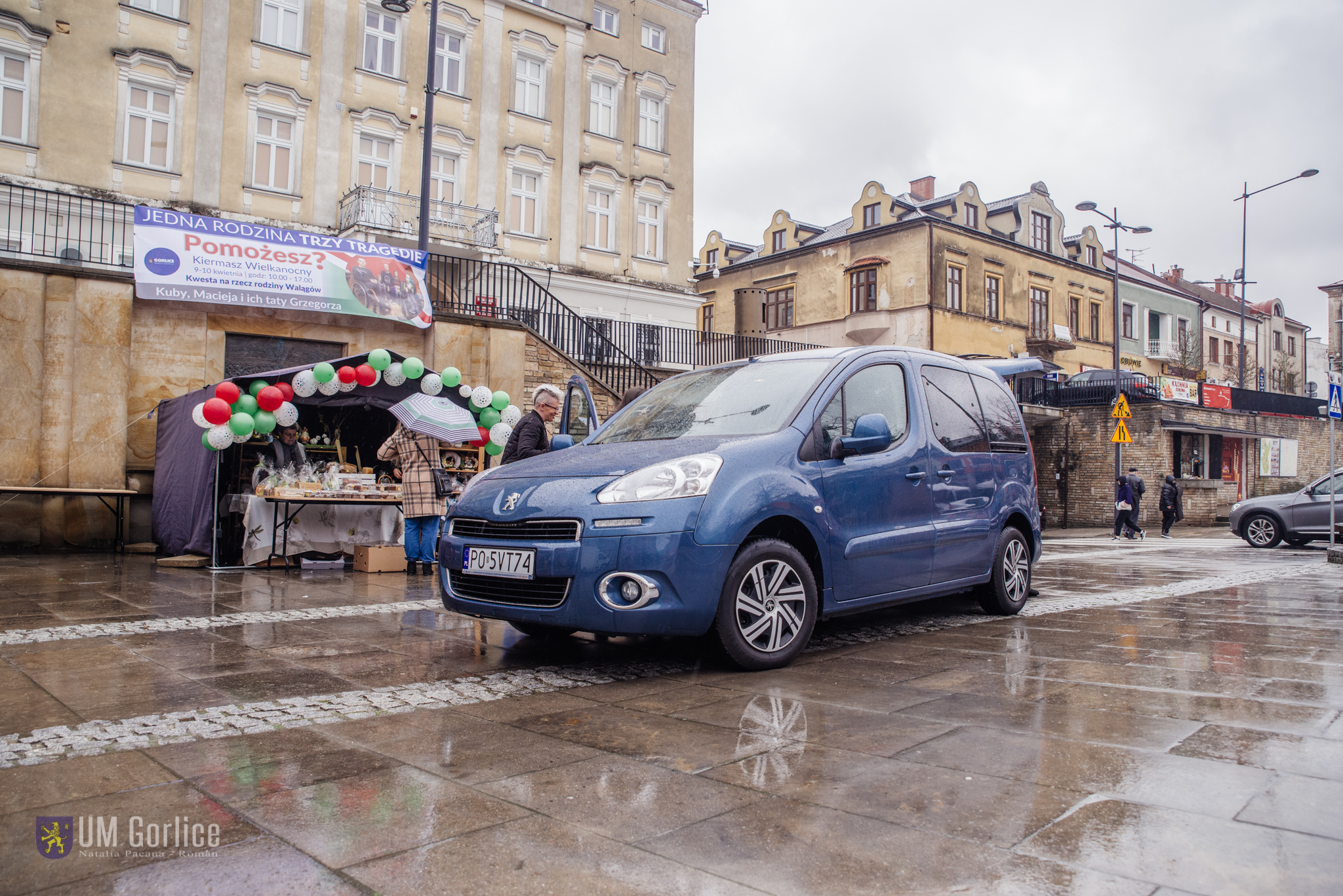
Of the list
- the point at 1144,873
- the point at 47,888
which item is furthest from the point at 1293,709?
the point at 47,888

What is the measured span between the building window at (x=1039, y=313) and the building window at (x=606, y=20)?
2274cm

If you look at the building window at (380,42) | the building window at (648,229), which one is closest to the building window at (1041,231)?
the building window at (648,229)

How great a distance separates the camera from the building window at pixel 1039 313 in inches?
1571

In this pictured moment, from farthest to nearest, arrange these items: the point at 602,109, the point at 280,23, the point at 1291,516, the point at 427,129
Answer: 1. the point at 602,109
2. the point at 280,23
3. the point at 1291,516
4. the point at 427,129

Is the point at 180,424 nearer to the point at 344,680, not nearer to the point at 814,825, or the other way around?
the point at 344,680

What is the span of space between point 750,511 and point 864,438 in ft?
3.10

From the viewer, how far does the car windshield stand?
527cm

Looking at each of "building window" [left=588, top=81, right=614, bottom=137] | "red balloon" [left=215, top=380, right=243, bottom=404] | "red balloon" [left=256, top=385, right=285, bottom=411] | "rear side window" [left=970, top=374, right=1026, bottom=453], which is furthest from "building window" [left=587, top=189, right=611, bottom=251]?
"rear side window" [left=970, top=374, right=1026, bottom=453]

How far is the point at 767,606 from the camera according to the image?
4.76 meters

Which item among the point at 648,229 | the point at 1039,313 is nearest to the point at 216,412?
the point at 648,229

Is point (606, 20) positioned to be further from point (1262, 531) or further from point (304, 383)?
point (1262, 531)

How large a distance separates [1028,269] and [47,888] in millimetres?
42879

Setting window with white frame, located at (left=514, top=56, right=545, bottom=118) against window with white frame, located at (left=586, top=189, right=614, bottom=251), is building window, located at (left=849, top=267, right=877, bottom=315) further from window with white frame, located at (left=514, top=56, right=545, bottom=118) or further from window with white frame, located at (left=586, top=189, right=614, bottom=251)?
window with white frame, located at (left=514, top=56, right=545, bottom=118)

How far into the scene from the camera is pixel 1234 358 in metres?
55.3
